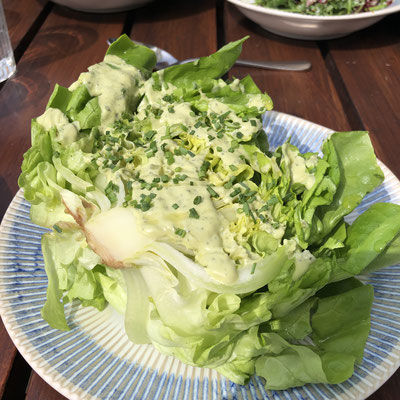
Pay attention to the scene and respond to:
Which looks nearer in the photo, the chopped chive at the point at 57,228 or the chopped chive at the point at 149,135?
the chopped chive at the point at 57,228

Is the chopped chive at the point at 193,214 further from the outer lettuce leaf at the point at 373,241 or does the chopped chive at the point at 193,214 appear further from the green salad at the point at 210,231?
the outer lettuce leaf at the point at 373,241

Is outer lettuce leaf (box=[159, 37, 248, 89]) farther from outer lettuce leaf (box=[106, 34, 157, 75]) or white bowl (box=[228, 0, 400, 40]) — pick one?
white bowl (box=[228, 0, 400, 40])

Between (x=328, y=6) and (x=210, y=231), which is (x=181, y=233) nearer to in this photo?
(x=210, y=231)

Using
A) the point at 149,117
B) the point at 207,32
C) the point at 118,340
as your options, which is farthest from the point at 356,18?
the point at 118,340

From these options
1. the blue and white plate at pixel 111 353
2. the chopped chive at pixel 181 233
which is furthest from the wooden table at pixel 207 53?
the chopped chive at pixel 181 233

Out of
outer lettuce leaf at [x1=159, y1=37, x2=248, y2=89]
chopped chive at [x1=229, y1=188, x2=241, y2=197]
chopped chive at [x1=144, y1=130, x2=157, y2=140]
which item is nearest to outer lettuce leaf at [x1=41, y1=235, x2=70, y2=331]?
chopped chive at [x1=144, y1=130, x2=157, y2=140]

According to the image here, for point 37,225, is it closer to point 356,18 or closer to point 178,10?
point 356,18

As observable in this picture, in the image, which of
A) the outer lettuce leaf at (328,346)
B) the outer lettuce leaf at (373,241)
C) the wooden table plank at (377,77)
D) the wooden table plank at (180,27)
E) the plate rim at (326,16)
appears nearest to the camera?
the outer lettuce leaf at (328,346)
